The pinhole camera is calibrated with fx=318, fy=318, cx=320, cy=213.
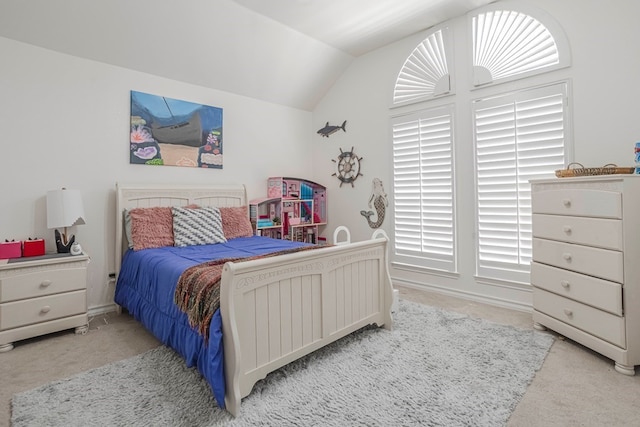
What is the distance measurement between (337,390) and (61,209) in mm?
2544

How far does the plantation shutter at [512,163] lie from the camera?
2.74 m

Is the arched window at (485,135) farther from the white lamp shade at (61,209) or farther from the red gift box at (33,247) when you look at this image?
the red gift box at (33,247)

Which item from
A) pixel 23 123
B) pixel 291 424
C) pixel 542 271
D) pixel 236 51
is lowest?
pixel 291 424

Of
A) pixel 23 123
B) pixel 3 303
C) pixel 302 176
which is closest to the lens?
pixel 3 303

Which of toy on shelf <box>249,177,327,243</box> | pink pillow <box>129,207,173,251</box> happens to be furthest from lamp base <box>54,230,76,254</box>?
toy on shelf <box>249,177,327,243</box>

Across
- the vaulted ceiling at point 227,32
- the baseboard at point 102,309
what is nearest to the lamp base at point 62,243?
the baseboard at point 102,309

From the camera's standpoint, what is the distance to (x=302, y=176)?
15.6 ft

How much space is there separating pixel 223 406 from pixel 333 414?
56 centimetres

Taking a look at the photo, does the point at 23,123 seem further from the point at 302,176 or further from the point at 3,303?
the point at 302,176

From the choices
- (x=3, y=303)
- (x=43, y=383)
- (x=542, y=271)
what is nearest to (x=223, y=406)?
(x=43, y=383)

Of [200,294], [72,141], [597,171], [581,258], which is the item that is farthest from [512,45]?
[72,141]

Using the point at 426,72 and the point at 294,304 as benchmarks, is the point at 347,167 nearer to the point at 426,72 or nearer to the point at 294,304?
the point at 426,72

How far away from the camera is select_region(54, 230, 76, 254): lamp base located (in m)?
2.66

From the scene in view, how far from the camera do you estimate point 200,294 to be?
174 centimetres
